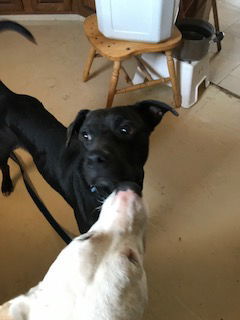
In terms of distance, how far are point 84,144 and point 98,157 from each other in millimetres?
181

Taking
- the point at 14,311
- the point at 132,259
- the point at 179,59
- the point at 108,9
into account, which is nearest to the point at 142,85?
the point at 179,59

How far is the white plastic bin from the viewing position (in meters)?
1.88

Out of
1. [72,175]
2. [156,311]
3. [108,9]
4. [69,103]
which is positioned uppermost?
[108,9]

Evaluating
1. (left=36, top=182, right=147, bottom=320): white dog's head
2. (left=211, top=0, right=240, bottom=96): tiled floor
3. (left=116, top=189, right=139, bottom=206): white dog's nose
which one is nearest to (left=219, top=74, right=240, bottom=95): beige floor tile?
(left=211, top=0, right=240, bottom=96): tiled floor

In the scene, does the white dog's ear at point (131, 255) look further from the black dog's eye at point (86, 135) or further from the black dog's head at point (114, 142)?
the black dog's eye at point (86, 135)

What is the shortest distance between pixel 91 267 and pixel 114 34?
160 cm

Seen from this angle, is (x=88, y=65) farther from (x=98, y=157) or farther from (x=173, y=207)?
(x=98, y=157)

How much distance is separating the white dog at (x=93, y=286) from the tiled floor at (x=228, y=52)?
1853mm

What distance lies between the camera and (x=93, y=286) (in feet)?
2.59

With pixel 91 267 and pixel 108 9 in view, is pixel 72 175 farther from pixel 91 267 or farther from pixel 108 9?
pixel 108 9

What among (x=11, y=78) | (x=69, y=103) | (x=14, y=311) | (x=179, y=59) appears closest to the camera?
(x=14, y=311)

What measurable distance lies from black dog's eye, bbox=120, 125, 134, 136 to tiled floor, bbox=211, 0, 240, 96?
1402 millimetres

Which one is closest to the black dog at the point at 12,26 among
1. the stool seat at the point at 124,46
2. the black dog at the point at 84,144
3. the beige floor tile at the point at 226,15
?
the black dog at the point at 84,144

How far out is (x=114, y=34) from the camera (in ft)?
6.73
